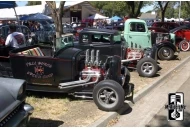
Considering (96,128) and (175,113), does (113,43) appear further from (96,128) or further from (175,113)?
(96,128)

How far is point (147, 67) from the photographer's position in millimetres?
9172

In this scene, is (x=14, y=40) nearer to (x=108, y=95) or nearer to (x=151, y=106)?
(x=108, y=95)

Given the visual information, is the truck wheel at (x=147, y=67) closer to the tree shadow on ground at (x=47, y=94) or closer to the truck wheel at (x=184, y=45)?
the tree shadow on ground at (x=47, y=94)

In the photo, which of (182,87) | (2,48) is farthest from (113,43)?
(2,48)

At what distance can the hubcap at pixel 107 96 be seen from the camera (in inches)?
226

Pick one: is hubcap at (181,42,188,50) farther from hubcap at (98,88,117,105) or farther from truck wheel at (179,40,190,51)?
hubcap at (98,88,117,105)

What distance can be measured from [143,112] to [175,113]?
0.65m

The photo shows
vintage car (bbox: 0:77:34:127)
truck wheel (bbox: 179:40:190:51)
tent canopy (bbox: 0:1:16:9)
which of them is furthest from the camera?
truck wheel (bbox: 179:40:190:51)

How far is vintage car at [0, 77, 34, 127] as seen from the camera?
11.3 ft

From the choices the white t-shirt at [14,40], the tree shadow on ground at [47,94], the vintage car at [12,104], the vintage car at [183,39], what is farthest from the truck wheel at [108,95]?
the vintage car at [183,39]

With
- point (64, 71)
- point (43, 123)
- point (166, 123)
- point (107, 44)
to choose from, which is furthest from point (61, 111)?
point (107, 44)

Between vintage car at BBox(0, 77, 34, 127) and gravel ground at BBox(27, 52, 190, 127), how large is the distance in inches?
43.0

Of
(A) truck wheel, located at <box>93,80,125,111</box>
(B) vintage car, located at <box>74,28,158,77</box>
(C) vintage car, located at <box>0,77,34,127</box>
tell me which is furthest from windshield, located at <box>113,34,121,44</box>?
(C) vintage car, located at <box>0,77,34,127</box>

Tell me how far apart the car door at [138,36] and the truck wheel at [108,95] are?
20.2ft
